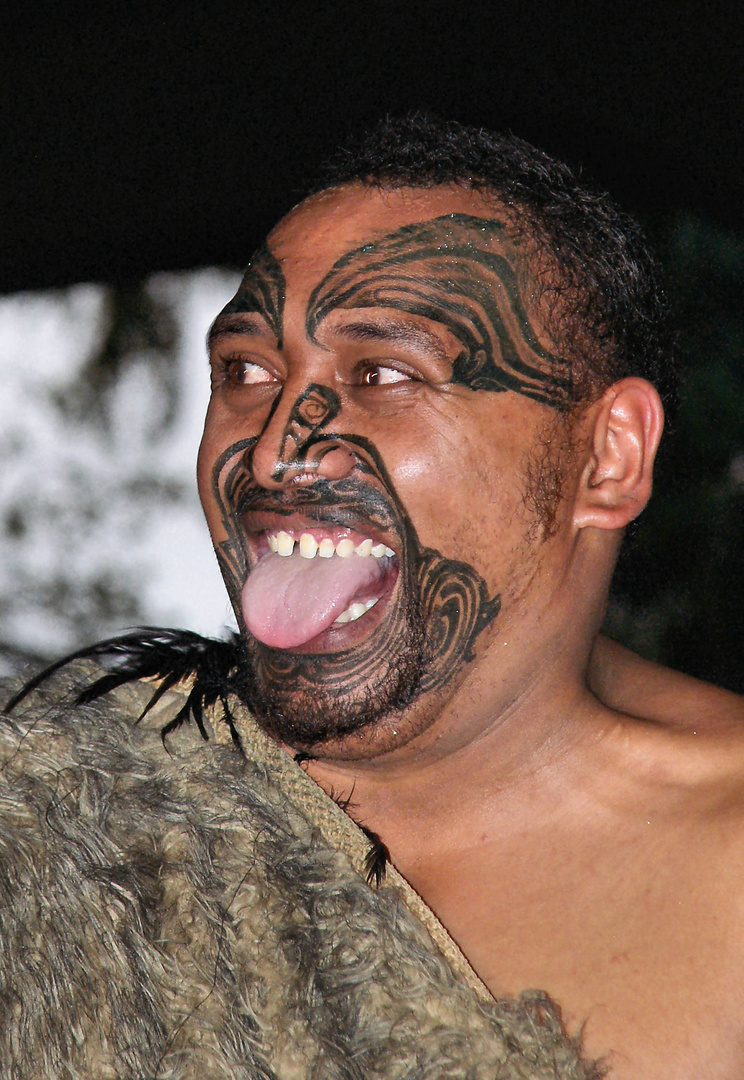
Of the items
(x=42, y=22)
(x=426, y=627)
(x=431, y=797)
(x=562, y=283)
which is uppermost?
(x=42, y=22)

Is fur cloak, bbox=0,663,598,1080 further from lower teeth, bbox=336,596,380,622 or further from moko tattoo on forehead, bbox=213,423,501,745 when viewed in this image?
lower teeth, bbox=336,596,380,622

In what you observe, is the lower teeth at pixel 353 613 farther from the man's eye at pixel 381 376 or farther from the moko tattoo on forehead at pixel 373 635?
the man's eye at pixel 381 376

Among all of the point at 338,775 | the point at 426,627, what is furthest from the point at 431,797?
the point at 426,627

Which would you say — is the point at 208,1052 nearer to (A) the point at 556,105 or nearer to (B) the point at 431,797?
(B) the point at 431,797

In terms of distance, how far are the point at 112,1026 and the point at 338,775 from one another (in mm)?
747

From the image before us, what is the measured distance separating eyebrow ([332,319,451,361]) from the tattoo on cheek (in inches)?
4.2

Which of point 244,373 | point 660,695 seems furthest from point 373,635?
point 660,695

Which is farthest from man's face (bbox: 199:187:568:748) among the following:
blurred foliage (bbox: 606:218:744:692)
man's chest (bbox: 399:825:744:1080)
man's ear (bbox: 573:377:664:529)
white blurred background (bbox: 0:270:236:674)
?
white blurred background (bbox: 0:270:236:674)

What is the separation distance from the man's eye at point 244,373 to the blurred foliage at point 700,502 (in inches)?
104

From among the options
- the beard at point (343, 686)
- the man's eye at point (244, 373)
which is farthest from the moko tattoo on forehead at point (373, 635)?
the man's eye at point (244, 373)

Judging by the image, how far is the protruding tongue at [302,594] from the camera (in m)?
1.76

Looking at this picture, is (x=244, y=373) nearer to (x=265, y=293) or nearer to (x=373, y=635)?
(x=265, y=293)

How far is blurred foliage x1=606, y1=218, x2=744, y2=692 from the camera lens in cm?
441

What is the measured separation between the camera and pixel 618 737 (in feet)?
6.57
